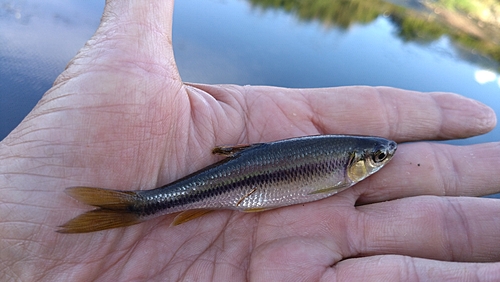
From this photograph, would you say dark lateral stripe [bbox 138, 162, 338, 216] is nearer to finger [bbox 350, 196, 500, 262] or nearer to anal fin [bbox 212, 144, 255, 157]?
anal fin [bbox 212, 144, 255, 157]

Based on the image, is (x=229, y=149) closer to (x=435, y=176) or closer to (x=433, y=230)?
(x=433, y=230)

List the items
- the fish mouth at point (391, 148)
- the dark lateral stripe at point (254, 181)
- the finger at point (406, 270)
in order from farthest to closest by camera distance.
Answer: the fish mouth at point (391, 148)
the dark lateral stripe at point (254, 181)
the finger at point (406, 270)

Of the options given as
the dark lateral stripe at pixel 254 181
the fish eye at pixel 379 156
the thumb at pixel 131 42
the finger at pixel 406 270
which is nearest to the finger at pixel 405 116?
the fish eye at pixel 379 156

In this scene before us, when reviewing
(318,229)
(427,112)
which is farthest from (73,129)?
(427,112)

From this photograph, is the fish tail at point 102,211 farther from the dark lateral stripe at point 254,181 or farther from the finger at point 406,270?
the finger at point 406,270

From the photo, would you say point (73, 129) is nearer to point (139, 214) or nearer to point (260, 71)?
point (139, 214)

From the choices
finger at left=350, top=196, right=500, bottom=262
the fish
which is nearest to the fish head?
the fish
